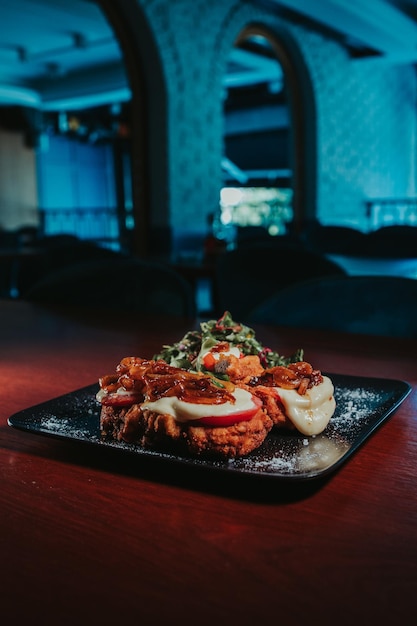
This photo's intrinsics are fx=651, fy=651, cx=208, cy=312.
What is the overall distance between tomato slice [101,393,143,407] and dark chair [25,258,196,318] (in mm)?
1095

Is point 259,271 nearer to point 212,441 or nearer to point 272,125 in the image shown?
point 212,441

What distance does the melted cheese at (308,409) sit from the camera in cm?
62

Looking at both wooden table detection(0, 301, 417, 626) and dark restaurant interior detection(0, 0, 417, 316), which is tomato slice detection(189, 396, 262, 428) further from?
dark restaurant interior detection(0, 0, 417, 316)

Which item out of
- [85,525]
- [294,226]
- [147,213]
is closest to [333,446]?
[85,525]

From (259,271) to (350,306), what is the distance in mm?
1082

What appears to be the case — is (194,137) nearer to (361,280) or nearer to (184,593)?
(361,280)

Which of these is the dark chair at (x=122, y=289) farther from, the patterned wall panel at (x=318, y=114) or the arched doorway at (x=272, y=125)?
the arched doorway at (x=272, y=125)

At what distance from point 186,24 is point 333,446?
535 centimetres

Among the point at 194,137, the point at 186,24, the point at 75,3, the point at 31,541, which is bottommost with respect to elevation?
the point at 31,541

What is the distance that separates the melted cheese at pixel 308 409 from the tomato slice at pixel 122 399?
14 cm

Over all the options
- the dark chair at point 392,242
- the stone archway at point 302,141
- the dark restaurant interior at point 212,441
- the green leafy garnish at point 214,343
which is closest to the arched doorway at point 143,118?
the dark restaurant interior at point 212,441

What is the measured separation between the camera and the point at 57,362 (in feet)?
3.43

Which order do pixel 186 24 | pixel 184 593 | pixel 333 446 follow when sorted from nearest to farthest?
1. pixel 184 593
2. pixel 333 446
3. pixel 186 24

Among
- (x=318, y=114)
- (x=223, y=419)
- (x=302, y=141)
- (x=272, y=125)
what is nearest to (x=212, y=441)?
(x=223, y=419)
